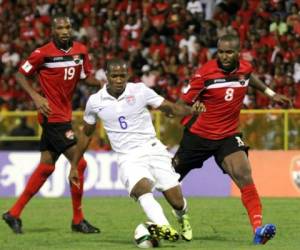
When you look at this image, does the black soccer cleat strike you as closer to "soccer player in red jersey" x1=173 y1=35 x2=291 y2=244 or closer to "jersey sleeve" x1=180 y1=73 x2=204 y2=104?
→ "soccer player in red jersey" x1=173 y1=35 x2=291 y2=244

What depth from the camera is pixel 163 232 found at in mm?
9570

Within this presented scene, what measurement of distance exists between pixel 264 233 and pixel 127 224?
345 centimetres

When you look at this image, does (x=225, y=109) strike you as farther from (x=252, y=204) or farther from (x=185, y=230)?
(x=185, y=230)

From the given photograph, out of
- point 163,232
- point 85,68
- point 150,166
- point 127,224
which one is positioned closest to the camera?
point 163,232

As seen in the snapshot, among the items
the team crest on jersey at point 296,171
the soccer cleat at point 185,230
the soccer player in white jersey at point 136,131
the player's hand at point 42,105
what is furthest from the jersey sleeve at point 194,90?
the team crest on jersey at point 296,171

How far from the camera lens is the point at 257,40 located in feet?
75.8

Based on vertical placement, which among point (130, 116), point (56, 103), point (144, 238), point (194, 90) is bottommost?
point (144, 238)

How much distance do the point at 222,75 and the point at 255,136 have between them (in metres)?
9.01

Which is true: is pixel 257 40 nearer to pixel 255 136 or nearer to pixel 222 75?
pixel 255 136

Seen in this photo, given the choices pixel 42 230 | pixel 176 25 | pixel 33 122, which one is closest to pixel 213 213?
pixel 42 230

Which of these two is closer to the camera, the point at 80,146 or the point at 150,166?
the point at 150,166

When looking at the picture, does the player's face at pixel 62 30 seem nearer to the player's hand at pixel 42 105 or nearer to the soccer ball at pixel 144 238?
the player's hand at pixel 42 105

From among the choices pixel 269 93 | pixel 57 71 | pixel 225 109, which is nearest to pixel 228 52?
pixel 225 109

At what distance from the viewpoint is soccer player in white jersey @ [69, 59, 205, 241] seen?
10164mm
